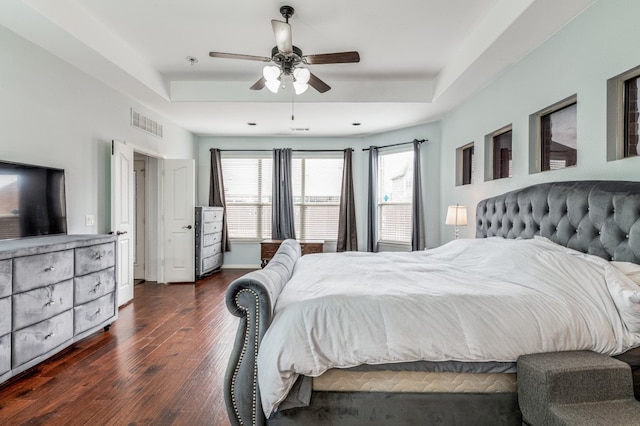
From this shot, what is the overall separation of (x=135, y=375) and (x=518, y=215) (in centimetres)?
337

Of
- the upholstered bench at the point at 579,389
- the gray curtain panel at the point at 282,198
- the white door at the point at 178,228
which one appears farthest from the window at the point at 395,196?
the upholstered bench at the point at 579,389

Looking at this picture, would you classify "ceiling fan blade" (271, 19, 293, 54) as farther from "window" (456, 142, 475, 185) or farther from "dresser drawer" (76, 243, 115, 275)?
"window" (456, 142, 475, 185)

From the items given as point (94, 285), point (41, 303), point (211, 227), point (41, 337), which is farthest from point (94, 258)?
point (211, 227)

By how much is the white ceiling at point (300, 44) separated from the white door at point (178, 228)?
40.4 inches

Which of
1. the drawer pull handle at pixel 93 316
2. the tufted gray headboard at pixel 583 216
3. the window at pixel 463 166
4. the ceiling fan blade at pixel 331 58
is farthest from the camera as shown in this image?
the window at pixel 463 166

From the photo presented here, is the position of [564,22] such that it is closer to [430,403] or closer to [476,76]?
[476,76]

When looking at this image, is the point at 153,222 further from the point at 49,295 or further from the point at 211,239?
the point at 49,295

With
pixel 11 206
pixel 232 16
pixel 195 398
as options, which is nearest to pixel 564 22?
pixel 232 16

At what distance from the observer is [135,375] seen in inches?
92.0

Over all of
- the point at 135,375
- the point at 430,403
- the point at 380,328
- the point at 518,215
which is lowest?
the point at 135,375

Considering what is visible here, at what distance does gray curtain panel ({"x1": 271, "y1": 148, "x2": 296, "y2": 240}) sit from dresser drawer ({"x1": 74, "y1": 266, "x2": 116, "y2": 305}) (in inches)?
133

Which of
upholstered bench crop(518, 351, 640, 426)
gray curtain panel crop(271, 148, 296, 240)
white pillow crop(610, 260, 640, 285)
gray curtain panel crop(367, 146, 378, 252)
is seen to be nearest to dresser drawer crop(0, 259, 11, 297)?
upholstered bench crop(518, 351, 640, 426)

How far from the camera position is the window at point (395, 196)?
574cm

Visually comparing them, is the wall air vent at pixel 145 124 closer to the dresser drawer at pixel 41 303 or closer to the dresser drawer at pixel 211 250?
the dresser drawer at pixel 211 250
